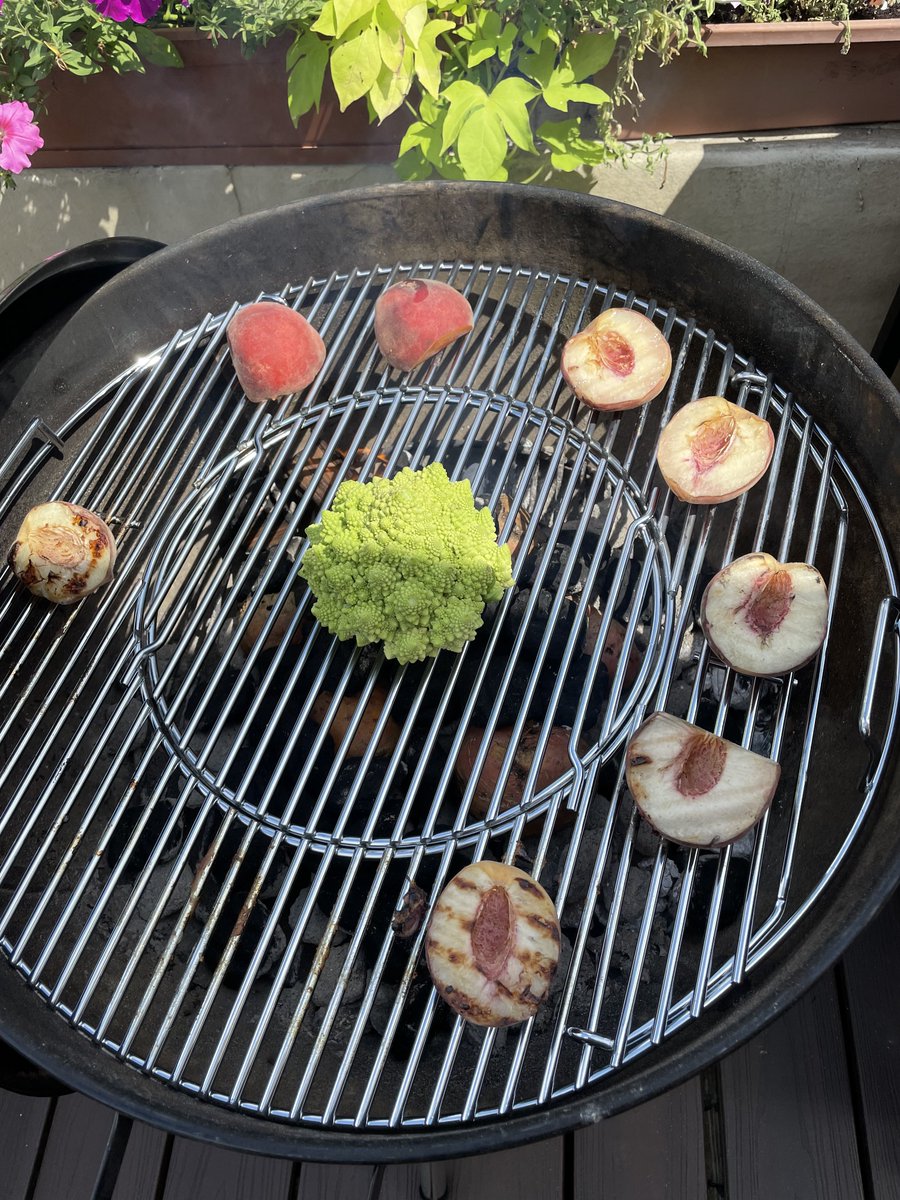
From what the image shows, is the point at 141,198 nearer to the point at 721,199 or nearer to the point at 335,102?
the point at 335,102

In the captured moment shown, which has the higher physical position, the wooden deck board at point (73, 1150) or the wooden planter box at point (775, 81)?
the wooden planter box at point (775, 81)

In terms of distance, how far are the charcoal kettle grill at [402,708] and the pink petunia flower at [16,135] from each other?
0.43 meters

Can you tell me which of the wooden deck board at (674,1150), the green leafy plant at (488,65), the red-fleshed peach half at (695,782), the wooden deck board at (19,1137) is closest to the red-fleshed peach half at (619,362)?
the green leafy plant at (488,65)

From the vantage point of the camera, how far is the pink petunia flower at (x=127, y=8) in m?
1.86

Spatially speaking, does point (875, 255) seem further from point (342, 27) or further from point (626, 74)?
point (342, 27)

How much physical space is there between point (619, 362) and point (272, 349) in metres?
0.75

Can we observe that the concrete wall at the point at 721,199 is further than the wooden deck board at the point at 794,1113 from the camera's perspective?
Yes

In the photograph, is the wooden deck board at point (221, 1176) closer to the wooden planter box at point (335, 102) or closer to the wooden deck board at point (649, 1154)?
the wooden deck board at point (649, 1154)

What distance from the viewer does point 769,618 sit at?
1491 millimetres

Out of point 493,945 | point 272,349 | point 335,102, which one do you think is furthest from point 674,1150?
point 335,102

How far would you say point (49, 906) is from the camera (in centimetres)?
165

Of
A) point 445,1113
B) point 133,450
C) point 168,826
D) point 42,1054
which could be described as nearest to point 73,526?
point 133,450

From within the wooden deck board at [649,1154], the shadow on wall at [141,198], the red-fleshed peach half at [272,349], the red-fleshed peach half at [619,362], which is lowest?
the wooden deck board at [649,1154]

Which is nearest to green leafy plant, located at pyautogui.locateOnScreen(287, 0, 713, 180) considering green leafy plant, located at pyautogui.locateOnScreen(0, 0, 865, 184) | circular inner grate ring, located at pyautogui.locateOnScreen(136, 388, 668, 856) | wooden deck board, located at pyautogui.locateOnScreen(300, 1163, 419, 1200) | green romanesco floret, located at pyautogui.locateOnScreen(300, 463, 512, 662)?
green leafy plant, located at pyautogui.locateOnScreen(0, 0, 865, 184)
